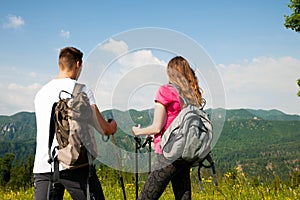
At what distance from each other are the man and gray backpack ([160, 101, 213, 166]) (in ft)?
1.70

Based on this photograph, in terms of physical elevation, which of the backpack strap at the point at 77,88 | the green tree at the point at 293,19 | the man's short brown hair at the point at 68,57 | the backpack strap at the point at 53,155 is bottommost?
the backpack strap at the point at 53,155

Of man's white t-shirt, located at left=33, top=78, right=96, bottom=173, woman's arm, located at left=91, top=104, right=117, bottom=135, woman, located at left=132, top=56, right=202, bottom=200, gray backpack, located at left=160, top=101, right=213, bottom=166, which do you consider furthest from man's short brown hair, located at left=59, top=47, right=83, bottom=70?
gray backpack, located at left=160, top=101, right=213, bottom=166

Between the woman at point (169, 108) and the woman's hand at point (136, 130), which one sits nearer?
the woman at point (169, 108)

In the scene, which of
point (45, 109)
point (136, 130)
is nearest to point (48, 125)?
point (45, 109)

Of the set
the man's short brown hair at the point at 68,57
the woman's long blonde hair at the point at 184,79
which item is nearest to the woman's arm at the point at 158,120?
the woman's long blonde hair at the point at 184,79

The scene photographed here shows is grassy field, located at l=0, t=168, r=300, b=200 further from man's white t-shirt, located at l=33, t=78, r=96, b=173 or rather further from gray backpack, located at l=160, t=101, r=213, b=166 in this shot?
man's white t-shirt, located at l=33, t=78, r=96, b=173

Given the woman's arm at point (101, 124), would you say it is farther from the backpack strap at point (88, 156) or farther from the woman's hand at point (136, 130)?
the woman's hand at point (136, 130)

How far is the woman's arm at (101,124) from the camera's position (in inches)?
119

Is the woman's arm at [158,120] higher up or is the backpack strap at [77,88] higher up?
the backpack strap at [77,88]

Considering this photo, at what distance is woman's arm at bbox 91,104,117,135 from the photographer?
3.03 m

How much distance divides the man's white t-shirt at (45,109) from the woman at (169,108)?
0.67 meters

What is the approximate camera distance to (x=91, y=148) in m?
3.00

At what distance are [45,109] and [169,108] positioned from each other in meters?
1.09

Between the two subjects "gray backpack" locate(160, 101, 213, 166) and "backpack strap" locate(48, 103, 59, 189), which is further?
"gray backpack" locate(160, 101, 213, 166)
